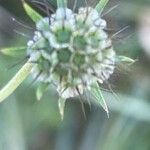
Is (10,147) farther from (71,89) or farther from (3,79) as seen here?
(71,89)

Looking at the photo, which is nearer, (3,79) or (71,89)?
(71,89)

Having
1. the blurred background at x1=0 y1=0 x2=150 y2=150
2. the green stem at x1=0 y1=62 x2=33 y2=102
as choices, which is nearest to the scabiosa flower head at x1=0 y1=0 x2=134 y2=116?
the green stem at x1=0 y1=62 x2=33 y2=102

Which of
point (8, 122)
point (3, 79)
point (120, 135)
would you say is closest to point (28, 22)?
point (3, 79)

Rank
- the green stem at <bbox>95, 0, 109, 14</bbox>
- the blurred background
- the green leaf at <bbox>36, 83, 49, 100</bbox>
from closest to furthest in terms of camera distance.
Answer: the green leaf at <bbox>36, 83, 49, 100</bbox> → the green stem at <bbox>95, 0, 109, 14</bbox> → the blurred background

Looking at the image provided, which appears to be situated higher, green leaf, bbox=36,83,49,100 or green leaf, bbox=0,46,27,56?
green leaf, bbox=0,46,27,56

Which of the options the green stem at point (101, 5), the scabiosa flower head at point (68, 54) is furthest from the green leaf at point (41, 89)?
the green stem at point (101, 5)

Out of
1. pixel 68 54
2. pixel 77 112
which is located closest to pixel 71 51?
pixel 68 54

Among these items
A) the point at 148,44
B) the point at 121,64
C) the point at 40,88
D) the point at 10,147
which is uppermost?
the point at 148,44

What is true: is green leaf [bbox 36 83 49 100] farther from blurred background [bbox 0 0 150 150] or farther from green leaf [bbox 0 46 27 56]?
blurred background [bbox 0 0 150 150]

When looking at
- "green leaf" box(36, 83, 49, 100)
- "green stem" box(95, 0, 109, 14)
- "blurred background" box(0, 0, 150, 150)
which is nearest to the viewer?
"green leaf" box(36, 83, 49, 100)
